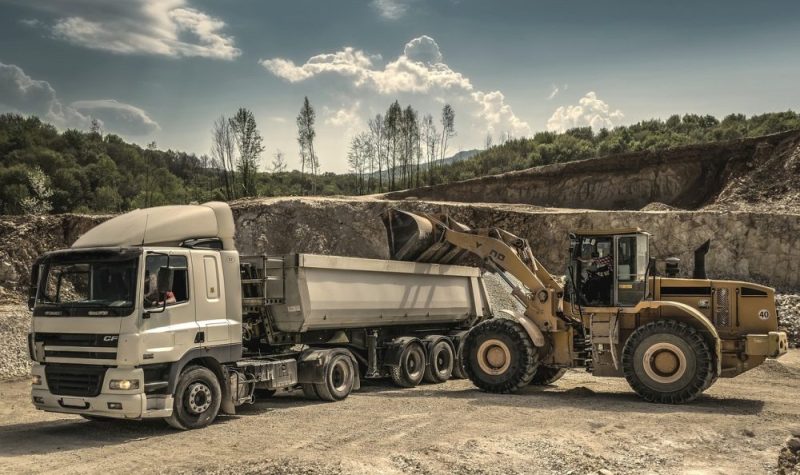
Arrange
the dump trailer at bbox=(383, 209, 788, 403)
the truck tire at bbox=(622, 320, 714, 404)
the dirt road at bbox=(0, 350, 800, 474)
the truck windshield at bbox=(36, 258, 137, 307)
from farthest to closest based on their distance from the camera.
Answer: the dump trailer at bbox=(383, 209, 788, 403) < the truck tire at bbox=(622, 320, 714, 404) < the truck windshield at bbox=(36, 258, 137, 307) < the dirt road at bbox=(0, 350, 800, 474)

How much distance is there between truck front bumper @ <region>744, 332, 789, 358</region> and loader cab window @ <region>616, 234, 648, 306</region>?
2023 mm

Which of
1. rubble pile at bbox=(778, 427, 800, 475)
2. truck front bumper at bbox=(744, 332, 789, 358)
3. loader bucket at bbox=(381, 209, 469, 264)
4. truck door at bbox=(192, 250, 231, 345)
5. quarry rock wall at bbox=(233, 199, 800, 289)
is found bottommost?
rubble pile at bbox=(778, 427, 800, 475)

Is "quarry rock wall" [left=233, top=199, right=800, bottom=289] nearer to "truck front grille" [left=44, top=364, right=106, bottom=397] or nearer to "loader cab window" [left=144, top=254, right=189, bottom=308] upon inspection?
"loader cab window" [left=144, top=254, right=189, bottom=308]

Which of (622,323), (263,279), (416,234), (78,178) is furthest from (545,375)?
(78,178)

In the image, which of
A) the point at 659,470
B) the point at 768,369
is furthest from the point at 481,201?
the point at 659,470

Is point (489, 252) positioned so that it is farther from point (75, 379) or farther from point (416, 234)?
point (75, 379)

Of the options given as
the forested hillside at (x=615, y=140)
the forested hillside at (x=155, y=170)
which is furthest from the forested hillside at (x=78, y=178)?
the forested hillside at (x=615, y=140)

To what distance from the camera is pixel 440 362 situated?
1677 cm

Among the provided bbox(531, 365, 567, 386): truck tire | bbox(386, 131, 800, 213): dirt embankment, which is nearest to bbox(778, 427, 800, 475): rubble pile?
bbox(531, 365, 567, 386): truck tire

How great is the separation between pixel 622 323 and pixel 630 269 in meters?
1.12

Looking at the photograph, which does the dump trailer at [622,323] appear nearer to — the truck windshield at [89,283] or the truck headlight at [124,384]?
the truck headlight at [124,384]

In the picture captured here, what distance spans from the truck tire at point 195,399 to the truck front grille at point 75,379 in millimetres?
1106

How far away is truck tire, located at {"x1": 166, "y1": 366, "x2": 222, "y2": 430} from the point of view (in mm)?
10281

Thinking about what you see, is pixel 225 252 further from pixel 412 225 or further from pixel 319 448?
pixel 412 225
